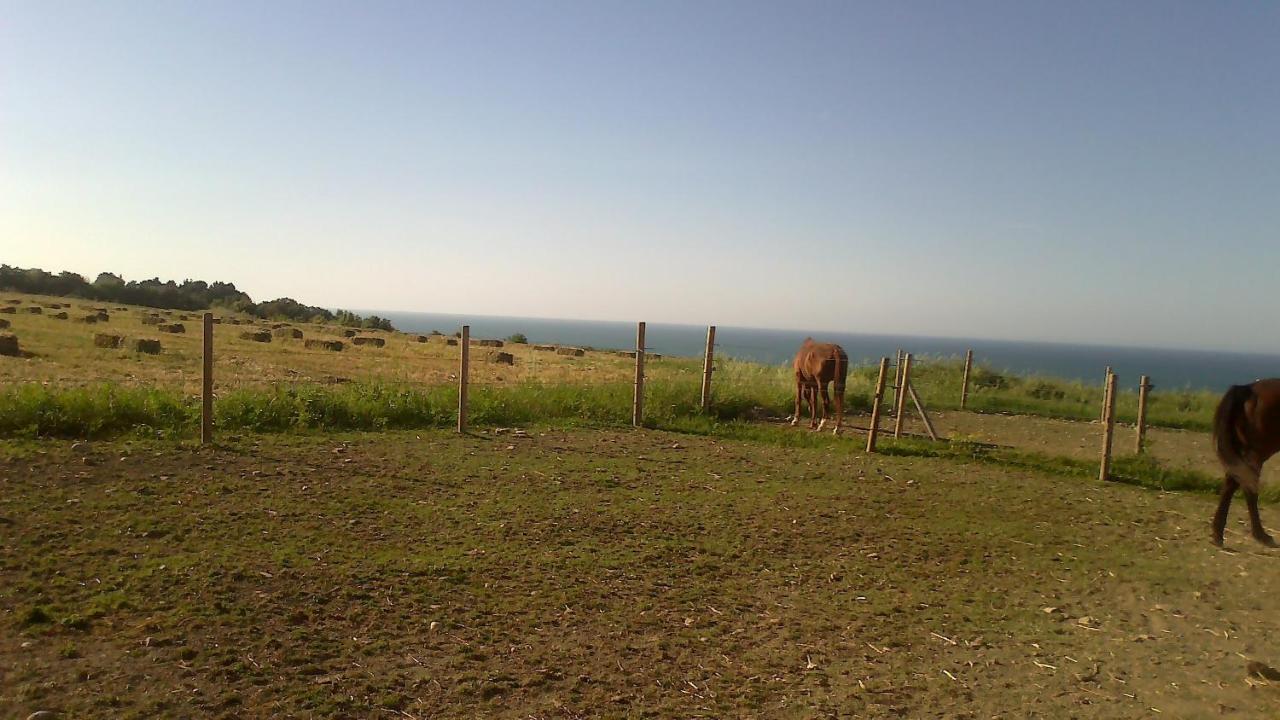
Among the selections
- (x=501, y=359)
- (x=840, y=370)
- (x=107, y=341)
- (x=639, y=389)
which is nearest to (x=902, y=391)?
(x=840, y=370)

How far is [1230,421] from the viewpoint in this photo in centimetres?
664

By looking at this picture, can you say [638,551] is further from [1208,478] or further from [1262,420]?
[1208,478]

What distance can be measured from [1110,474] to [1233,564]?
370 cm

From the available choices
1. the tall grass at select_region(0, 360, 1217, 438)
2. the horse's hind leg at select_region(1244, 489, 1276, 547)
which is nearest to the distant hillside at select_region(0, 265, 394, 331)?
the tall grass at select_region(0, 360, 1217, 438)

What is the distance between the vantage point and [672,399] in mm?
12617

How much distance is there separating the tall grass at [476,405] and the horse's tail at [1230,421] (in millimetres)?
6502

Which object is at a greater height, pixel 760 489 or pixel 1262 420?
pixel 1262 420

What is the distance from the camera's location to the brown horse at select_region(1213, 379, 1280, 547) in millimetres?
6469

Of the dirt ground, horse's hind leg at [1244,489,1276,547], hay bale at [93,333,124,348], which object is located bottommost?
the dirt ground

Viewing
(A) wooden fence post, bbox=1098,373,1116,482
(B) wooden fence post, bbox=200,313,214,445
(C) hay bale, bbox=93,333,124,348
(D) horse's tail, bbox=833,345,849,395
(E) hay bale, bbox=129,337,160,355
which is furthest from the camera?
(C) hay bale, bbox=93,333,124,348

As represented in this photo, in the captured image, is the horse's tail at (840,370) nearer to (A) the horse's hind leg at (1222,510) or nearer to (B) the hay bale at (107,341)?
(A) the horse's hind leg at (1222,510)

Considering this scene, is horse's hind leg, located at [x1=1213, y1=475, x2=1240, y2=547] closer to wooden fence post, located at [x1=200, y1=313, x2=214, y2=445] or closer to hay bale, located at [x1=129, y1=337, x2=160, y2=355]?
wooden fence post, located at [x1=200, y1=313, x2=214, y2=445]

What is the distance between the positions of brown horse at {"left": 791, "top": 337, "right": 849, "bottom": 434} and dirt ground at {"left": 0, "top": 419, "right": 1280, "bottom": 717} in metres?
4.08

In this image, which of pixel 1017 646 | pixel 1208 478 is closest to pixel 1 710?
pixel 1017 646
